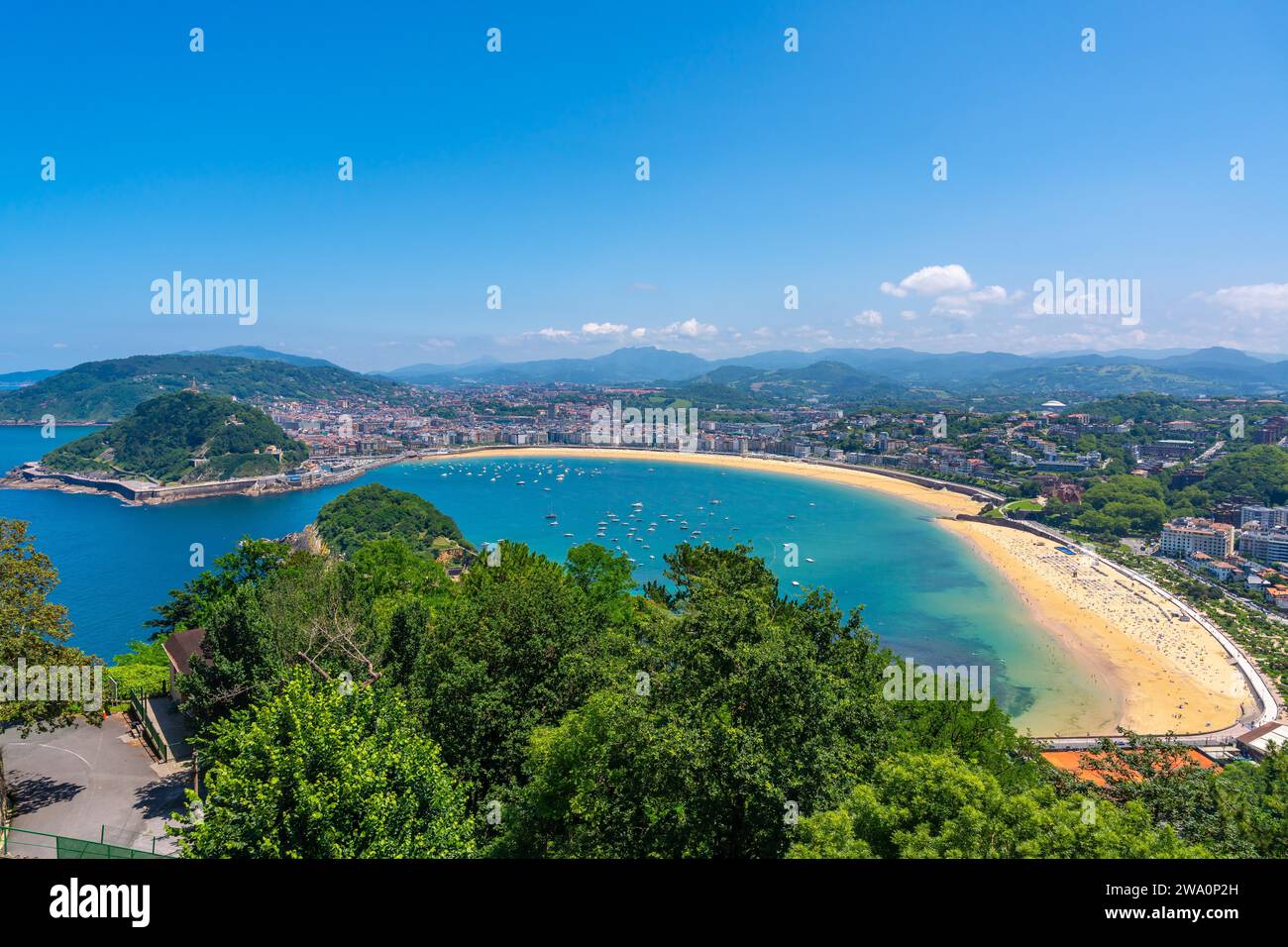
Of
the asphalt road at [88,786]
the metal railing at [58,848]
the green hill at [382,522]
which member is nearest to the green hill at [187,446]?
the green hill at [382,522]

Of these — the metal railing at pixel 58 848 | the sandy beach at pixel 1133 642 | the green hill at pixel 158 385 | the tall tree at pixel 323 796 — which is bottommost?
the sandy beach at pixel 1133 642

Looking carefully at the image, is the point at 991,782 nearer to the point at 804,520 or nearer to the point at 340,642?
the point at 340,642

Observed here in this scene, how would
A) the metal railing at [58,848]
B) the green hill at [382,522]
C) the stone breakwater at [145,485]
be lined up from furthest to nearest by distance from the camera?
the stone breakwater at [145,485], the green hill at [382,522], the metal railing at [58,848]

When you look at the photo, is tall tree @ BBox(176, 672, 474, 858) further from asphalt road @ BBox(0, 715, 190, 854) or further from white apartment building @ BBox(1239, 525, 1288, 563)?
white apartment building @ BBox(1239, 525, 1288, 563)

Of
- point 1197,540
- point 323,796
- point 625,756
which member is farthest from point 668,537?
point 323,796

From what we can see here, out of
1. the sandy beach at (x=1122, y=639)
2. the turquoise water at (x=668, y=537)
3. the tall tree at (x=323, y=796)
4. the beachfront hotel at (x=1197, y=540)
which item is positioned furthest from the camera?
the beachfront hotel at (x=1197, y=540)

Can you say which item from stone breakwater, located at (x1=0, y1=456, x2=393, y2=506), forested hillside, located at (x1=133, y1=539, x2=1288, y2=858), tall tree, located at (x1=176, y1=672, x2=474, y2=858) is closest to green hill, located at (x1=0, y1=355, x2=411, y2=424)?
stone breakwater, located at (x1=0, y1=456, x2=393, y2=506)

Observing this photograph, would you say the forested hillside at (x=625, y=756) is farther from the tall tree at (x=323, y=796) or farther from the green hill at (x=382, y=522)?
the green hill at (x=382, y=522)
